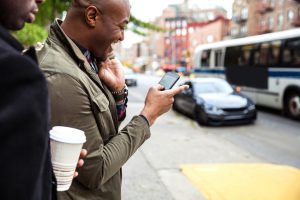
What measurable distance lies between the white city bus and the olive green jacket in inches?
474

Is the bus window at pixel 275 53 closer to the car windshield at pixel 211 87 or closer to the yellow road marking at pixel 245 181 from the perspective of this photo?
the car windshield at pixel 211 87

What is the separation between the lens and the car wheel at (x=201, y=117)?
11.6 metres

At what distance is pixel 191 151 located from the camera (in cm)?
801

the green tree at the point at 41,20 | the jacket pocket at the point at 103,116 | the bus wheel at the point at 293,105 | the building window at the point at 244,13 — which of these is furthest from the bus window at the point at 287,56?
the building window at the point at 244,13

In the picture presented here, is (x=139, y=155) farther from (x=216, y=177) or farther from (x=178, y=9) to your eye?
(x=178, y=9)

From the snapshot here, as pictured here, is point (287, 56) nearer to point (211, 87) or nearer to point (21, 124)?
point (211, 87)

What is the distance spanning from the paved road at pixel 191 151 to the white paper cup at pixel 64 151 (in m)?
3.69

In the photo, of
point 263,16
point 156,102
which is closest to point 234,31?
point 263,16

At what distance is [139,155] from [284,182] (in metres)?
2.69

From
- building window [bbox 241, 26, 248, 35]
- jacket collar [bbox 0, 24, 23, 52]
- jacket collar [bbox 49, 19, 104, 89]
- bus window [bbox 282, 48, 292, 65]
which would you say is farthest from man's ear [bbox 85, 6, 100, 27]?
building window [bbox 241, 26, 248, 35]

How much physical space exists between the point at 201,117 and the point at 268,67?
453 centimetres

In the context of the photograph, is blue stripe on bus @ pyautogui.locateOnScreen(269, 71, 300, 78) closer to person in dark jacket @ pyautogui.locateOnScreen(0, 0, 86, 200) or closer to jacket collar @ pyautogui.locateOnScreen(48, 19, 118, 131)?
jacket collar @ pyautogui.locateOnScreen(48, 19, 118, 131)

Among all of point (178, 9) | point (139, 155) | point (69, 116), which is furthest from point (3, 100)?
point (178, 9)

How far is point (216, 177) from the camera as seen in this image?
19.7 feet
